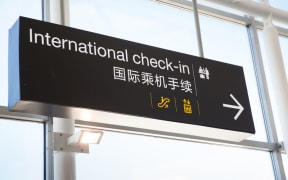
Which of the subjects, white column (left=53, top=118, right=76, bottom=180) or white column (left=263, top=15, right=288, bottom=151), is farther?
white column (left=263, top=15, right=288, bottom=151)

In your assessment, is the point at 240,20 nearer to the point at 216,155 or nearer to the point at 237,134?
the point at 216,155

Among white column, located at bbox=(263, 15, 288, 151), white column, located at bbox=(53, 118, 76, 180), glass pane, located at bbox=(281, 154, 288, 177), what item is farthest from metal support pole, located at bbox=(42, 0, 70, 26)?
glass pane, located at bbox=(281, 154, 288, 177)

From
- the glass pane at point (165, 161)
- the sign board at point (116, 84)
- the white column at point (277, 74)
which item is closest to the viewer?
the sign board at point (116, 84)

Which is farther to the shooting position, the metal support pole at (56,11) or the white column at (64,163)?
the metal support pole at (56,11)

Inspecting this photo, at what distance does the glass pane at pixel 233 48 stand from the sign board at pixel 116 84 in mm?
2754

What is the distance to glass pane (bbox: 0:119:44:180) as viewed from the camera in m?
5.34

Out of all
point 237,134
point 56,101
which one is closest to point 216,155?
point 237,134

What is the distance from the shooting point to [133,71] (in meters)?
4.37

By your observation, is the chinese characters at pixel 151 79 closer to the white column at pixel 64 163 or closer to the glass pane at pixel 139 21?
the white column at pixel 64 163

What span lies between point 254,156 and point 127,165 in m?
2.11

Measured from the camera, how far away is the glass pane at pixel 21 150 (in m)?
5.34

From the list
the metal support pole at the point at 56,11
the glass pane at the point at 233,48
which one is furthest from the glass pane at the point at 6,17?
the glass pane at the point at 233,48

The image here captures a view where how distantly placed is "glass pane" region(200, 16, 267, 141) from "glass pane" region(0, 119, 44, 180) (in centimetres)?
A: 305

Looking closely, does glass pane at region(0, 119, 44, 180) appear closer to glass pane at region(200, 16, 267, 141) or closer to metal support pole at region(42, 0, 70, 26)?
metal support pole at region(42, 0, 70, 26)
